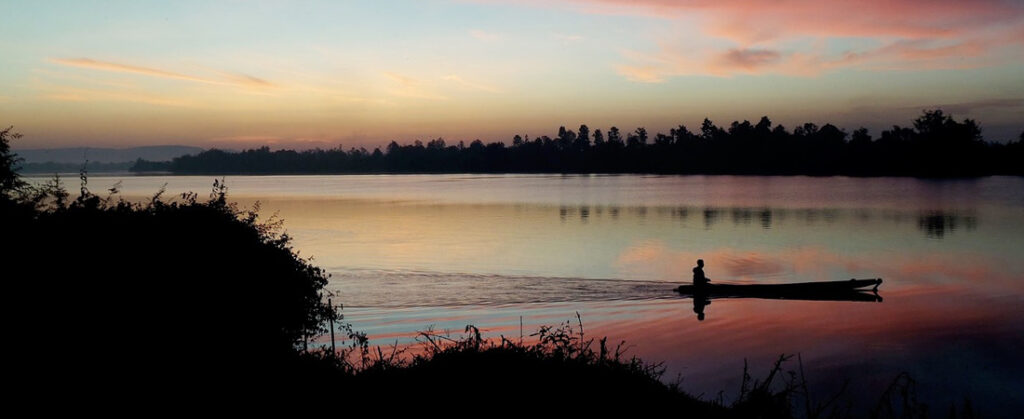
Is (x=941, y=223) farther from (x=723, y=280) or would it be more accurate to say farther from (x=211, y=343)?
(x=211, y=343)

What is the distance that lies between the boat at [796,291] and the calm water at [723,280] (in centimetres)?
74

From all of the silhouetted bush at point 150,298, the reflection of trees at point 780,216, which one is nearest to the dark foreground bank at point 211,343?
the silhouetted bush at point 150,298

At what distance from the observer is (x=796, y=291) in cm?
3372

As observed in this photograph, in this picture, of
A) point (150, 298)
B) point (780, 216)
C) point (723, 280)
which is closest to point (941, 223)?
point (780, 216)

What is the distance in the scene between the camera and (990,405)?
18234mm

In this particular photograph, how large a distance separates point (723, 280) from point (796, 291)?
28.0ft

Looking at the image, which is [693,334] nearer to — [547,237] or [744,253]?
[744,253]

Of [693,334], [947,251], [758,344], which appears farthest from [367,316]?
[947,251]

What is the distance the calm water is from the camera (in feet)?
75.8

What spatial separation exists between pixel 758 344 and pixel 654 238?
129 ft

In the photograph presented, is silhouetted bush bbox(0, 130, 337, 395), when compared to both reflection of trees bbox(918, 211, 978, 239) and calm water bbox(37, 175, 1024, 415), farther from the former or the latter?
reflection of trees bbox(918, 211, 978, 239)

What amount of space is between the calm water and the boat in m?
0.74

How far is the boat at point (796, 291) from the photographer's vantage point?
33688 mm

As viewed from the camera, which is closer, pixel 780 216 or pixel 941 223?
pixel 941 223
